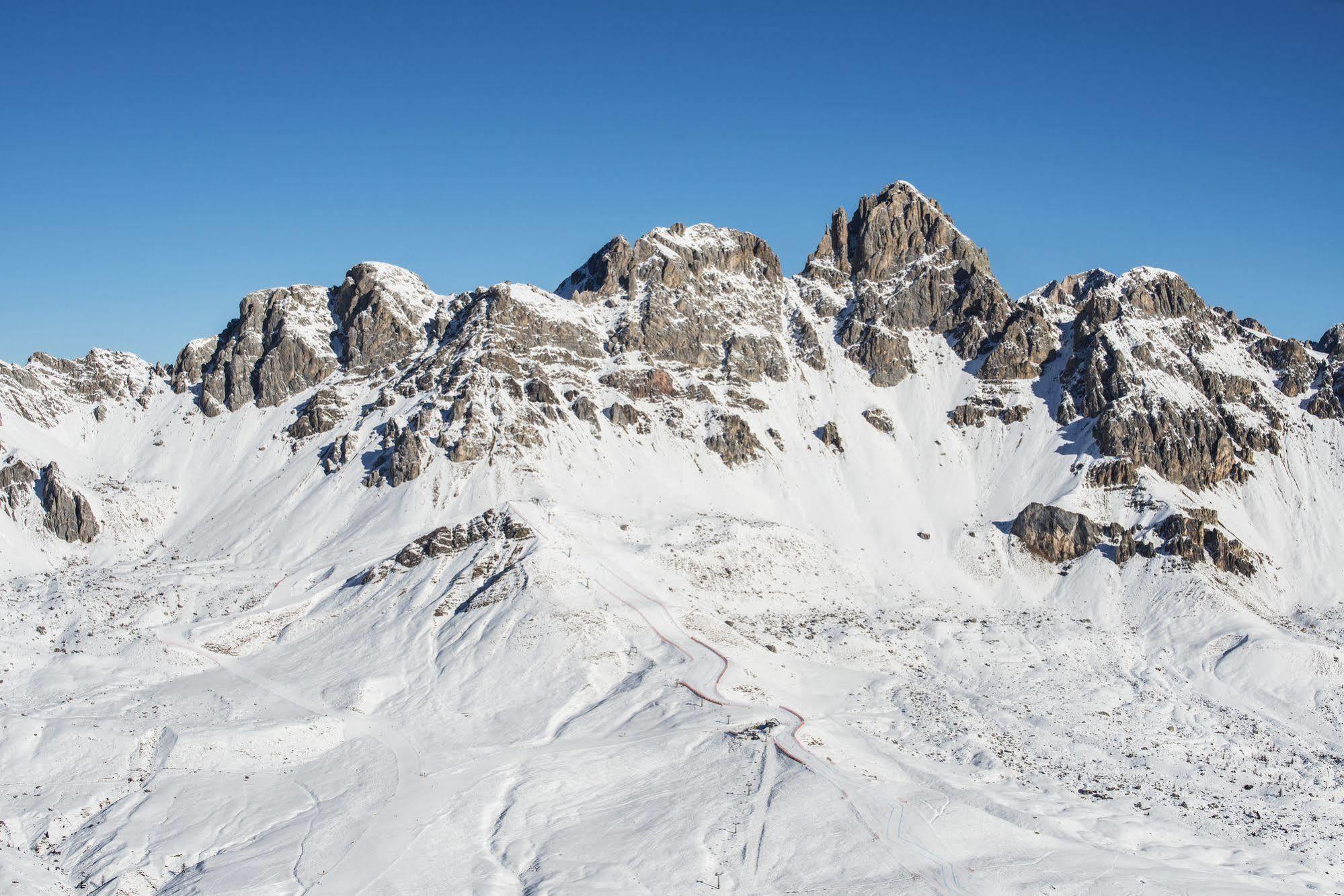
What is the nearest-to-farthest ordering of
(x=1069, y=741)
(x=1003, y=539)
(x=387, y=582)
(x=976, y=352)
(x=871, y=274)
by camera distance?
1. (x=1069, y=741)
2. (x=387, y=582)
3. (x=1003, y=539)
4. (x=976, y=352)
5. (x=871, y=274)

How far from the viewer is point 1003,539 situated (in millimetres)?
99375

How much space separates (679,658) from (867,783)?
20.3 metres

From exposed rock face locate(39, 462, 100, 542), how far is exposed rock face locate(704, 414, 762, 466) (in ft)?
244

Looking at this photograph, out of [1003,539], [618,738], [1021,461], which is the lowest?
[618,738]

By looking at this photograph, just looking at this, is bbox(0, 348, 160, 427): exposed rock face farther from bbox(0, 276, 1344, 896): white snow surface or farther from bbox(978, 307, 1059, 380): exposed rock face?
bbox(978, 307, 1059, 380): exposed rock face

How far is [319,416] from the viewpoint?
→ 375ft

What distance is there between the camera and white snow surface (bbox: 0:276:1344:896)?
131ft

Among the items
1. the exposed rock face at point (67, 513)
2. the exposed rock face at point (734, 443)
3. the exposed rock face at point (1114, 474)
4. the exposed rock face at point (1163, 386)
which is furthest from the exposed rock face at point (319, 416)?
the exposed rock face at point (1163, 386)

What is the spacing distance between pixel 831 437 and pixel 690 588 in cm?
4209

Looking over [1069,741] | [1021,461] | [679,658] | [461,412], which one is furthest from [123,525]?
[1021,461]

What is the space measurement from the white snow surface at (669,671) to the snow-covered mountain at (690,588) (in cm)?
39

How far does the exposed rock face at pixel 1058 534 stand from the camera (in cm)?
9519

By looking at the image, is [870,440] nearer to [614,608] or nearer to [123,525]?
[614,608]

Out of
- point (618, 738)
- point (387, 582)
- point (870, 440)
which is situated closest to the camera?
point (618, 738)
